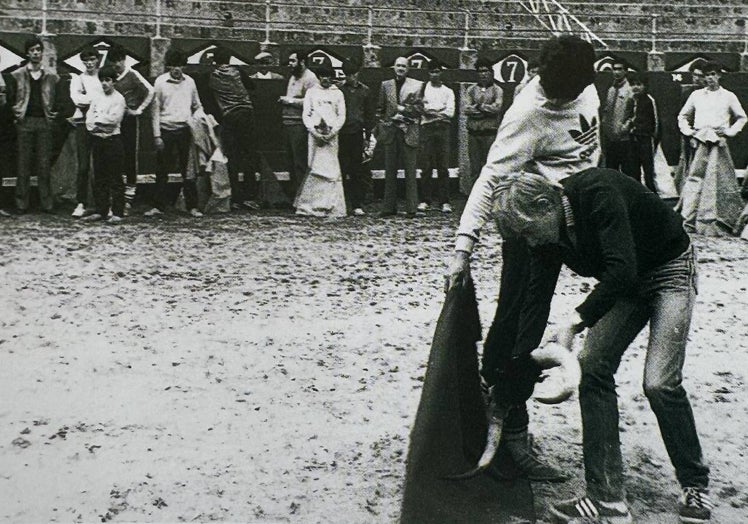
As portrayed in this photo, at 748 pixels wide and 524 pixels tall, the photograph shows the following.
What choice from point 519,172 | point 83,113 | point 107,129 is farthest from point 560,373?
point 83,113

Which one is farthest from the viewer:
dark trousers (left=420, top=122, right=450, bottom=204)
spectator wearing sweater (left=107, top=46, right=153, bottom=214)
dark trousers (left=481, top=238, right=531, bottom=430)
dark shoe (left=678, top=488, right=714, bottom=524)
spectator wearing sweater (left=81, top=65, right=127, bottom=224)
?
dark trousers (left=420, top=122, right=450, bottom=204)

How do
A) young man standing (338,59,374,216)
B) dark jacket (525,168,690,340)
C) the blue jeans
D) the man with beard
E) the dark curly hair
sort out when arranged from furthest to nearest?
young man standing (338,59,374,216)
the man with beard
the dark curly hair
the blue jeans
dark jacket (525,168,690,340)

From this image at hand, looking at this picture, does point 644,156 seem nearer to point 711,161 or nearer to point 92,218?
point 711,161

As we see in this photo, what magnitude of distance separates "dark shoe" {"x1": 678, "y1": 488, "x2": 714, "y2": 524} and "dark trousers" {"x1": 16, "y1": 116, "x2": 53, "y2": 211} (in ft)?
34.2

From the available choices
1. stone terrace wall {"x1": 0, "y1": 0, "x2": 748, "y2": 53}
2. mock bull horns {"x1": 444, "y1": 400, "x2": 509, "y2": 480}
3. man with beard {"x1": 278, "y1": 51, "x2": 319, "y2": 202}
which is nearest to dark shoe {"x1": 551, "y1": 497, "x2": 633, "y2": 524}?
mock bull horns {"x1": 444, "y1": 400, "x2": 509, "y2": 480}

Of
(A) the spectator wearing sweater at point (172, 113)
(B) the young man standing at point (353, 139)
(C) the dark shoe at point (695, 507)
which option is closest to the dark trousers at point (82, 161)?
(A) the spectator wearing sweater at point (172, 113)

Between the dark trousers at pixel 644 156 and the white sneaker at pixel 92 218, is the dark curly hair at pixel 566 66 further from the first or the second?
the dark trousers at pixel 644 156

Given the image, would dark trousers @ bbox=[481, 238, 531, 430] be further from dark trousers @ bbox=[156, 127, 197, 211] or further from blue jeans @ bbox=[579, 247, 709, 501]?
dark trousers @ bbox=[156, 127, 197, 211]

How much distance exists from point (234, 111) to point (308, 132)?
3.02ft

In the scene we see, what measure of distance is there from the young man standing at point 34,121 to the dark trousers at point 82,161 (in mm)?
403

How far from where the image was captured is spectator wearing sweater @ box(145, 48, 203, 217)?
1337cm

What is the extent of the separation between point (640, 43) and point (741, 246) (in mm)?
10866

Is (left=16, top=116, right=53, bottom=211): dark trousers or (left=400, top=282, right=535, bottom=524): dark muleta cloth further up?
(left=16, top=116, right=53, bottom=211): dark trousers

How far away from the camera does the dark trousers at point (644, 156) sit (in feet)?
46.5
